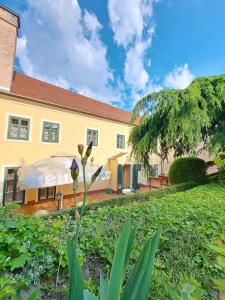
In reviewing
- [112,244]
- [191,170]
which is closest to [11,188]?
[191,170]

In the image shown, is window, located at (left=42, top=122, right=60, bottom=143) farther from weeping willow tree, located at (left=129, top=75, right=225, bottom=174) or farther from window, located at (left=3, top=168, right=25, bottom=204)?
Answer: weeping willow tree, located at (left=129, top=75, right=225, bottom=174)

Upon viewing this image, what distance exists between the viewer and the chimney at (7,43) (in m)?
11.7

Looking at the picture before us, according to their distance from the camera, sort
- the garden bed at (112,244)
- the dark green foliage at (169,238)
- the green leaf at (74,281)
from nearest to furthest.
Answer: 1. the green leaf at (74,281)
2. the garden bed at (112,244)
3. the dark green foliage at (169,238)

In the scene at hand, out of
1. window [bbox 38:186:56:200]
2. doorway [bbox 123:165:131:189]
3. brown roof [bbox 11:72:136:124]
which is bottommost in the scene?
window [bbox 38:186:56:200]

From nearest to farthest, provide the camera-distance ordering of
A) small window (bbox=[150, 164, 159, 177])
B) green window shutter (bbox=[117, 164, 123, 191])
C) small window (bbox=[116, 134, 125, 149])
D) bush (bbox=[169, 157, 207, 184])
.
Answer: bush (bbox=[169, 157, 207, 184]) → small window (bbox=[150, 164, 159, 177]) → green window shutter (bbox=[117, 164, 123, 191]) → small window (bbox=[116, 134, 125, 149])

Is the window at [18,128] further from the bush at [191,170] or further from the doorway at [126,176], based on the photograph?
the doorway at [126,176]

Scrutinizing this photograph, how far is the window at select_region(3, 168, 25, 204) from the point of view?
11.5 m

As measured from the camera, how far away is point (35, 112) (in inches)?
493

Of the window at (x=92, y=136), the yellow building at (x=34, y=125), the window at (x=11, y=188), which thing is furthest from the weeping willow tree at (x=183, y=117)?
the window at (x=11, y=188)

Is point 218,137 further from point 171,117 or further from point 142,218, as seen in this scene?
point 142,218

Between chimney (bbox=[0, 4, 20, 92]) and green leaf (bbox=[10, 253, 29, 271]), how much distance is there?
12021 mm

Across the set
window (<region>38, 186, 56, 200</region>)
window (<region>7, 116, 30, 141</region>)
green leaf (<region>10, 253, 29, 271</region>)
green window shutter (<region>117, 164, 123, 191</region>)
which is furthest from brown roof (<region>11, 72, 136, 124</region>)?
green leaf (<region>10, 253, 29, 271</region>)

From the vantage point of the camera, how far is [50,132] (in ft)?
44.1

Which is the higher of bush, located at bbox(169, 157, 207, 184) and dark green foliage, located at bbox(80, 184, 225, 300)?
bush, located at bbox(169, 157, 207, 184)
